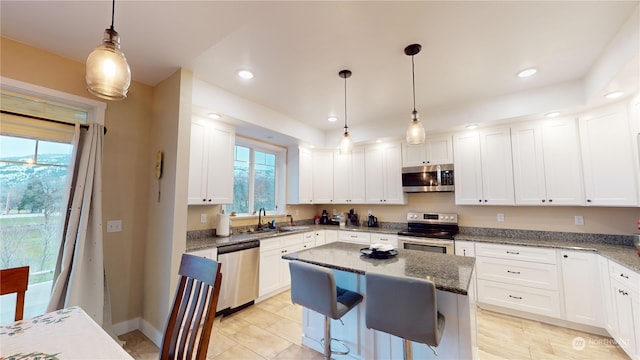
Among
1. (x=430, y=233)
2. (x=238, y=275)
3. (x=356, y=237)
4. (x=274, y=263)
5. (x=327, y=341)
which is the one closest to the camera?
(x=327, y=341)

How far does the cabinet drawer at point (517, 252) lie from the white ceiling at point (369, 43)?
1.58m

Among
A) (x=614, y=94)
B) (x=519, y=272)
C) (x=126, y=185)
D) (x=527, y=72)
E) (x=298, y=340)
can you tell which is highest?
(x=527, y=72)

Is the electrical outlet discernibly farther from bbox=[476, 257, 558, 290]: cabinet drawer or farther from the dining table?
bbox=[476, 257, 558, 290]: cabinet drawer

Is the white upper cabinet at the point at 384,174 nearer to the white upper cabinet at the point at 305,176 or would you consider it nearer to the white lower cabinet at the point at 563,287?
the white upper cabinet at the point at 305,176

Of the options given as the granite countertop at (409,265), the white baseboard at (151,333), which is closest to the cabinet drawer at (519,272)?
the granite countertop at (409,265)

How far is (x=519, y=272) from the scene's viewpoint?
292 cm

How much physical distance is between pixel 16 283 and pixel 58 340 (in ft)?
1.95

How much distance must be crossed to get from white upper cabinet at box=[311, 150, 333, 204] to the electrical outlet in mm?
2890

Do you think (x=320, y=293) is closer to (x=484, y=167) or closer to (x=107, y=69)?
(x=107, y=69)

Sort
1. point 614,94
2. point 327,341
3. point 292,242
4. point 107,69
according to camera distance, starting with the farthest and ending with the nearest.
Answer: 1. point 292,242
2. point 614,94
3. point 327,341
4. point 107,69

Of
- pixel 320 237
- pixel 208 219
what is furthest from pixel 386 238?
pixel 208 219

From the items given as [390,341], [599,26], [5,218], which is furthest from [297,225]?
[599,26]

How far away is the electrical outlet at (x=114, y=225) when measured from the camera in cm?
250

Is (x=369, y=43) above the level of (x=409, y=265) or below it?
above
